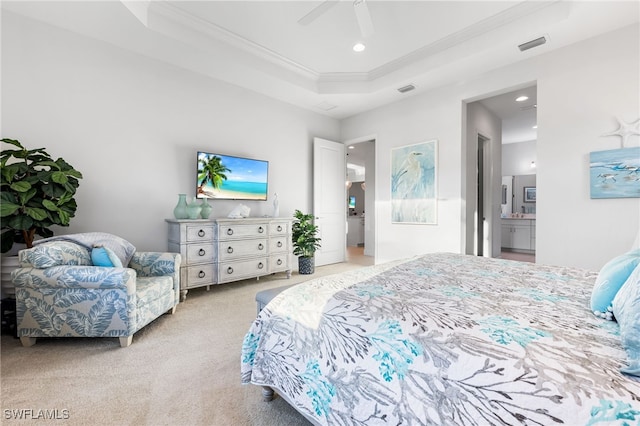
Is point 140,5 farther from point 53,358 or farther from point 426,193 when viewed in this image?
point 426,193

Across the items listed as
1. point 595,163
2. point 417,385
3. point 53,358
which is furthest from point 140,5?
point 595,163

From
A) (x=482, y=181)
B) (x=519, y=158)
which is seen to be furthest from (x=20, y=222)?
(x=519, y=158)

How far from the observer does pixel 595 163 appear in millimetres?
2865

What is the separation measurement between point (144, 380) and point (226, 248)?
1.92m

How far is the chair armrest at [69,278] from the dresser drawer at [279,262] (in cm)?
213

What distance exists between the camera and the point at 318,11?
255cm

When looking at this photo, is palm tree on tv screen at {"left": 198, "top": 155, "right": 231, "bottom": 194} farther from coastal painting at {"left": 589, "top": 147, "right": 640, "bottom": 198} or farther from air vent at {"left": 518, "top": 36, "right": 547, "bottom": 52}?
coastal painting at {"left": 589, "top": 147, "right": 640, "bottom": 198}

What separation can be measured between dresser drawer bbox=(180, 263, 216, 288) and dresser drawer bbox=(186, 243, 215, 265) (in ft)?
0.21

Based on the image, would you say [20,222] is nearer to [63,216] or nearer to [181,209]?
[63,216]

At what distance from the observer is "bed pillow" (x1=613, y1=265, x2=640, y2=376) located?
28.1 inches

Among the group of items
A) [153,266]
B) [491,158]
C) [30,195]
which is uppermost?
[491,158]

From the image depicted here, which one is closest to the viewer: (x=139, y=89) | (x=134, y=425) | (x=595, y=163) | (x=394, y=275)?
(x=134, y=425)

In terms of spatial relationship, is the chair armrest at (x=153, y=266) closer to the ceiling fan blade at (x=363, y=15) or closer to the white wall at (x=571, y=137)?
the ceiling fan blade at (x=363, y=15)

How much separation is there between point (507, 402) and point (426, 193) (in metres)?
3.81
